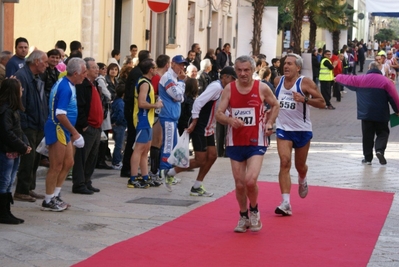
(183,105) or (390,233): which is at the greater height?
(183,105)

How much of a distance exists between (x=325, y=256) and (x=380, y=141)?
8.57m

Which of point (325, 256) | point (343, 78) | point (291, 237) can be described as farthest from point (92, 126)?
point (343, 78)

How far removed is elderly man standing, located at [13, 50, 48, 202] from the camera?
11.2m

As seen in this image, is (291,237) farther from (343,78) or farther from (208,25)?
(208,25)

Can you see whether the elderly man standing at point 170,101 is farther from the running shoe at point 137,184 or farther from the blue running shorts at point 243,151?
the blue running shorts at point 243,151

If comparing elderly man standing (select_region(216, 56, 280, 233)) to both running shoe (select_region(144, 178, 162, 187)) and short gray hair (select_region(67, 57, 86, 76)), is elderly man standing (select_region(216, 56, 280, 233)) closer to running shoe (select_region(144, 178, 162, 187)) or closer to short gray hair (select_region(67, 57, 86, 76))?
short gray hair (select_region(67, 57, 86, 76))

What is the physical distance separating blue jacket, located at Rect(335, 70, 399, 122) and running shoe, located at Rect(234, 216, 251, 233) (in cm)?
737

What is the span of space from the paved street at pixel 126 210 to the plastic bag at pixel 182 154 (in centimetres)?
49

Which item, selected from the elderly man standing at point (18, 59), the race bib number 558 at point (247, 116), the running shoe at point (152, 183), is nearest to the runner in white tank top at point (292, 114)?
the race bib number 558 at point (247, 116)

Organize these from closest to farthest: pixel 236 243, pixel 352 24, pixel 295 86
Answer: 1. pixel 236 243
2. pixel 295 86
3. pixel 352 24

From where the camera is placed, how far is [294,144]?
37.3ft

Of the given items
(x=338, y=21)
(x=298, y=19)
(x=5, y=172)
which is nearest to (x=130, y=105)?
(x=5, y=172)

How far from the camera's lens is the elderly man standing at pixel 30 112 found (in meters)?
11.2

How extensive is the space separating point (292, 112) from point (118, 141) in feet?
15.9
